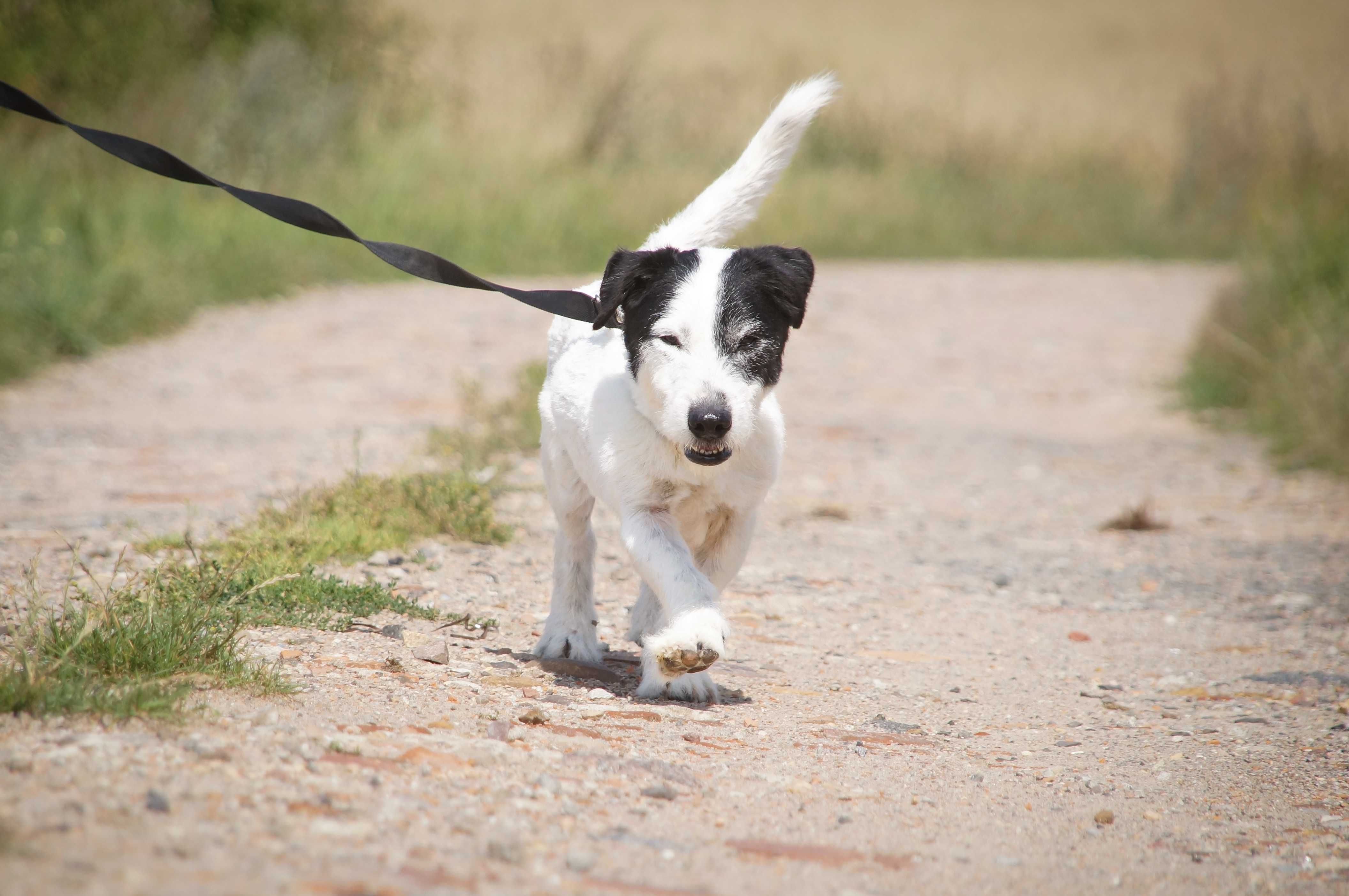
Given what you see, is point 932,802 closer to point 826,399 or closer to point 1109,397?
point 826,399

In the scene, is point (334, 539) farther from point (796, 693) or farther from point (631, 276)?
point (796, 693)

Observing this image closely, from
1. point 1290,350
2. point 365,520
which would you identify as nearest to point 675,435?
point 365,520

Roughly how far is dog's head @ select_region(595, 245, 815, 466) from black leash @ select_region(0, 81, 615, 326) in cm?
28

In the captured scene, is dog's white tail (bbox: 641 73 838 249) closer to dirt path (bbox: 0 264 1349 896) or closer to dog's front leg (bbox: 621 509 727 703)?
dog's front leg (bbox: 621 509 727 703)

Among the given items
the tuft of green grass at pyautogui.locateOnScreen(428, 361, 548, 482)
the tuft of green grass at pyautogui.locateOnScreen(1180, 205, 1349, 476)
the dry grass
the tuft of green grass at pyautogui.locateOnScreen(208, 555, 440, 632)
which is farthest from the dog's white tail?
the dry grass

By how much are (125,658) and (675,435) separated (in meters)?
1.51

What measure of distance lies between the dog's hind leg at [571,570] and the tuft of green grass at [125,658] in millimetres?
1025

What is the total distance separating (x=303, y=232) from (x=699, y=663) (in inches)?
435

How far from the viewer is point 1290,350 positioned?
9.47 metres

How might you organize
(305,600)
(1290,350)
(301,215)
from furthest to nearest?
(1290,350)
(305,600)
(301,215)

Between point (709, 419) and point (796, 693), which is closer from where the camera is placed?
point (709, 419)

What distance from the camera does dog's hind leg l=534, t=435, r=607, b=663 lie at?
4160 mm

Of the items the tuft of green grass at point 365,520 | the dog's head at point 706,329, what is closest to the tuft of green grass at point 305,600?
the tuft of green grass at point 365,520

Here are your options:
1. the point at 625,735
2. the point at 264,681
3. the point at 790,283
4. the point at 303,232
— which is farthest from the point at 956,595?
the point at 303,232
